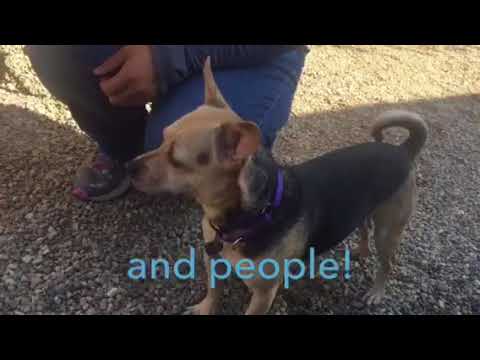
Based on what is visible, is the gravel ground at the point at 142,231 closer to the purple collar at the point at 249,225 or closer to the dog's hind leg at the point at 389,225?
the dog's hind leg at the point at 389,225

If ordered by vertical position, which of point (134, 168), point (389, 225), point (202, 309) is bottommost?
point (202, 309)

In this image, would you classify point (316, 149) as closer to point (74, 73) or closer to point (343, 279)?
point (343, 279)

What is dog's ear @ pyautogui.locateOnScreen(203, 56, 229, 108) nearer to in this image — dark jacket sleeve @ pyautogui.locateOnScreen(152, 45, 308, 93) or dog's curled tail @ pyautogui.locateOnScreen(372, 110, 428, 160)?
dark jacket sleeve @ pyautogui.locateOnScreen(152, 45, 308, 93)


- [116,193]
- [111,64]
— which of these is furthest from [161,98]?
[116,193]

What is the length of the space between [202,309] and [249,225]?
2.25 feet

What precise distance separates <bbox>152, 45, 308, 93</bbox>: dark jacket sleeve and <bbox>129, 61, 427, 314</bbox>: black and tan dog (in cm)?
38

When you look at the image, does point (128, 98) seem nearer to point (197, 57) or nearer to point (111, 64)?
point (111, 64)

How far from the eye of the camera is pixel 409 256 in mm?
2805

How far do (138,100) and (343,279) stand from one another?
1556 mm

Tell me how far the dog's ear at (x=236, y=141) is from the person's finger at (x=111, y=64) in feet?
2.63

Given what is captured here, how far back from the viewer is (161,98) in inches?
94.1

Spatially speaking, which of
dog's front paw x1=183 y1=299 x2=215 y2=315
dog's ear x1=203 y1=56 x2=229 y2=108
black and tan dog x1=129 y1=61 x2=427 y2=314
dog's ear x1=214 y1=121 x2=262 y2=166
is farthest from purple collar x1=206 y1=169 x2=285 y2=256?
dog's front paw x1=183 y1=299 x2=215 y2=315

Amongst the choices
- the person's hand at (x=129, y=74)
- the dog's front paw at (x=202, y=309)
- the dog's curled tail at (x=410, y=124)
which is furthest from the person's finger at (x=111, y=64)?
the dog's curled tail at (x=410, y=124)
